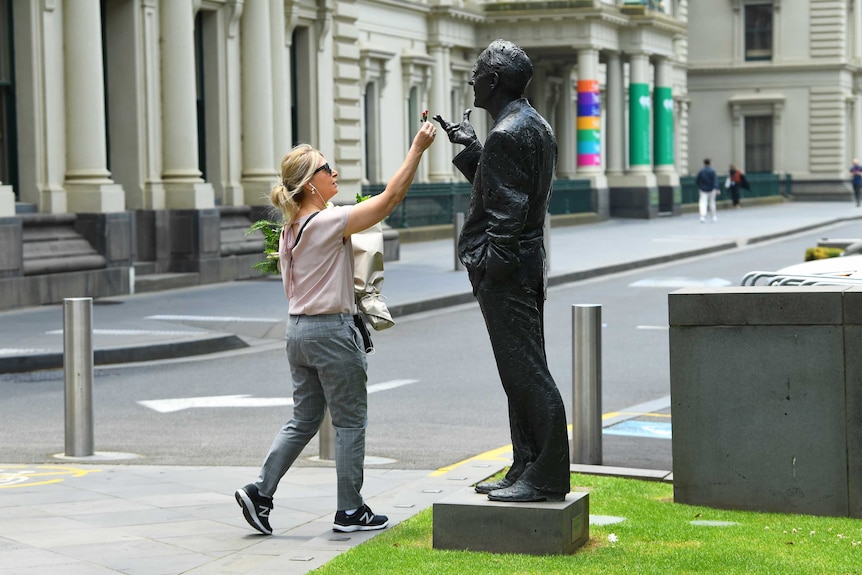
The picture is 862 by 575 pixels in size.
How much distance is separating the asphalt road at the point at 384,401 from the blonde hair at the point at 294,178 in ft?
9.07

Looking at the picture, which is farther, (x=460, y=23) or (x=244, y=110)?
(x=460, y=23)

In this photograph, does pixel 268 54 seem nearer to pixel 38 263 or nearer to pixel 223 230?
pixel 223 230

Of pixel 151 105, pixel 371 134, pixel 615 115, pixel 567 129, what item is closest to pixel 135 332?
pixel 151 105

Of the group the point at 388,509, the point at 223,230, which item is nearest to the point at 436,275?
the point at 223,230

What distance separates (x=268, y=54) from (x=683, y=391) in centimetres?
1875

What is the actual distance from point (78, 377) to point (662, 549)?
462cm

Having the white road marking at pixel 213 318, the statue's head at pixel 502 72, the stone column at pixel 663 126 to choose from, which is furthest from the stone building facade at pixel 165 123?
the stone column at pixel 663 126

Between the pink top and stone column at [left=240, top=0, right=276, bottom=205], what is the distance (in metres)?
18.1

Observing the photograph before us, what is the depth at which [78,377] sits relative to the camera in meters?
9.53

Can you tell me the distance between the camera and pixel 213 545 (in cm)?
679

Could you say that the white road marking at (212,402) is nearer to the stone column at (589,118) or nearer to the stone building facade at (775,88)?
the stone column at (589,118)

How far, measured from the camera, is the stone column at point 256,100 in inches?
982

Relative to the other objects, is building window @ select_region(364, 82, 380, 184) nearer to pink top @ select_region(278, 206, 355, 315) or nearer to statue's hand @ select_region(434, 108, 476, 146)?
pink top @ select_region(278, 206, 355, 315)

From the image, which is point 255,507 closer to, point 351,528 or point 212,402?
point 351,528
